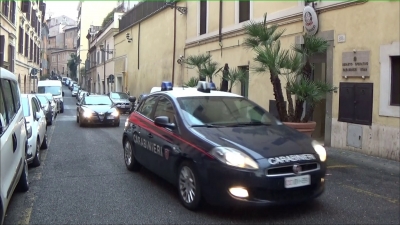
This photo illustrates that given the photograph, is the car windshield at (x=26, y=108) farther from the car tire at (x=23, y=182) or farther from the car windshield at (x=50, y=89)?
the car windshield at (x=50, y=89)

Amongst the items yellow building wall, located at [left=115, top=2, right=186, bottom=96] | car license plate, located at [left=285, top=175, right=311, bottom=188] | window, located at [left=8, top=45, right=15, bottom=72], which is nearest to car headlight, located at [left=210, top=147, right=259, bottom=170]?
car license plate, located at [left=285, top=175, right=311, bottom=188]

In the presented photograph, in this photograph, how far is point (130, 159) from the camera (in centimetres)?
768

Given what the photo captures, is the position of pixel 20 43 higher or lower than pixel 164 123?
higher

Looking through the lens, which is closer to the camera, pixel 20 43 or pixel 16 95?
pixel 16 95

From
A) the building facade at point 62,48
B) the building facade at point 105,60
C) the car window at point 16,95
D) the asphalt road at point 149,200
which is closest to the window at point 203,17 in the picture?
the asphalt road at point 149,200

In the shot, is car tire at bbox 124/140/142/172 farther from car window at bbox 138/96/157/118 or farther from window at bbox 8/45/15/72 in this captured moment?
window at bbox 8/45/15/72

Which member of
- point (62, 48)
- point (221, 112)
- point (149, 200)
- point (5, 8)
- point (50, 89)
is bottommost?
point (149, 200)

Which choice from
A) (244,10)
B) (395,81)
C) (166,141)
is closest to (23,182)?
(166,141)

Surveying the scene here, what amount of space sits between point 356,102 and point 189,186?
636 cm

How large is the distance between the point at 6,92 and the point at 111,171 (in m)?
2.83

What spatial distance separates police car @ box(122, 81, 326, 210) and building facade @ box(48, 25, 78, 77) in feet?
328

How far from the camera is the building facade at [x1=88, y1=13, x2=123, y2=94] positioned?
42.0m

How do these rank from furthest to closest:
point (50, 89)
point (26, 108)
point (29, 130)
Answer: point (50, 89) → point (26, 108) → point (29, 130)

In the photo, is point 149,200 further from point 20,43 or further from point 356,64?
point 20,43
